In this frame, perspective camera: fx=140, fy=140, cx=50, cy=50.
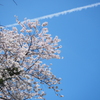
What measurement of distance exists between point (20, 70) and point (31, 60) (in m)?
1.33

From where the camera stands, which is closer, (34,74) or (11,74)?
(11,74)

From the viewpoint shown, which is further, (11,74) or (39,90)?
(39,90)

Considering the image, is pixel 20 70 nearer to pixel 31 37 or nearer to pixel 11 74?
pixel 11 74

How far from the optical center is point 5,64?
4148 mm

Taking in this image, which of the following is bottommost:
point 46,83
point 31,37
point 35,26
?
point 46,83

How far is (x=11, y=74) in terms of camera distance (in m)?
4.51

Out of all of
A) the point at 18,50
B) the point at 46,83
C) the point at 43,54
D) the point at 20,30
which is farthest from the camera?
the point at 20,30

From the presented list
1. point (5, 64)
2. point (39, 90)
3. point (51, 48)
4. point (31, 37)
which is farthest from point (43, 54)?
point (5, 64)

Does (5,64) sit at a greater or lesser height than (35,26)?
lesser

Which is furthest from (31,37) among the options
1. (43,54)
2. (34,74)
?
(34,74)

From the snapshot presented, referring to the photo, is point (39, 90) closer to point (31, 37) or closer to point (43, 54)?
point (43, 54)

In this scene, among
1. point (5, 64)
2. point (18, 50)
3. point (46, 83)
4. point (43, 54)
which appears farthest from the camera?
point (43, 54)

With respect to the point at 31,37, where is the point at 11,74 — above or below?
below

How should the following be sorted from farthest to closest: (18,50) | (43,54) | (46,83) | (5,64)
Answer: (43,54) < (46,83) < (18,50) < (5,64)
